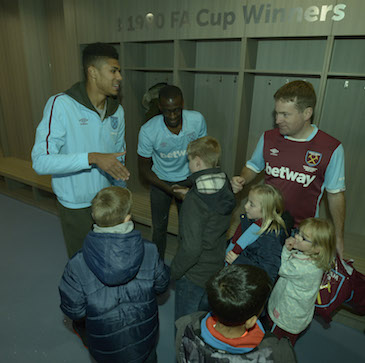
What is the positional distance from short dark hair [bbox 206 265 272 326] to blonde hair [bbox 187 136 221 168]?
595 millimetres

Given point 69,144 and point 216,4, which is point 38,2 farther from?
point 69,144

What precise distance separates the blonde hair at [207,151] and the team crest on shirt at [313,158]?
22.7 inches

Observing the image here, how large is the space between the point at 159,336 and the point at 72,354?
529 mm

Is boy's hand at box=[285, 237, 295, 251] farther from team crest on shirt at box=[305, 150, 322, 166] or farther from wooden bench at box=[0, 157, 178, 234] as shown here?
wooden bench at box=[0, 157, 178, 234]

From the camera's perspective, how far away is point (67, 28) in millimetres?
3354

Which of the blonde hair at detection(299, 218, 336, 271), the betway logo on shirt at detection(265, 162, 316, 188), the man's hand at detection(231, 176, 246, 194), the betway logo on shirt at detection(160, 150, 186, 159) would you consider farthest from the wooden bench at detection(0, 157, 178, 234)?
the blonde hair at detection(299, 218, 336, 271)

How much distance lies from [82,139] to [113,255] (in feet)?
2.49

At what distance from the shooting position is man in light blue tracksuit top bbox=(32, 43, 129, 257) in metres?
1.44

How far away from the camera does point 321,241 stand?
136cm

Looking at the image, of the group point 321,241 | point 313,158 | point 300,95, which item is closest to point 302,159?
point 313,158

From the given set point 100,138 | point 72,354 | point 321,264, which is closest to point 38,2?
point 100,138

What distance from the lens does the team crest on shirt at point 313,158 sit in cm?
159

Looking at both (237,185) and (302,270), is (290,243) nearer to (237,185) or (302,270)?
(302,270)

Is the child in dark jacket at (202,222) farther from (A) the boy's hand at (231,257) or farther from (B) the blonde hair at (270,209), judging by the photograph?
(B) the blonde hair at (270,209)
